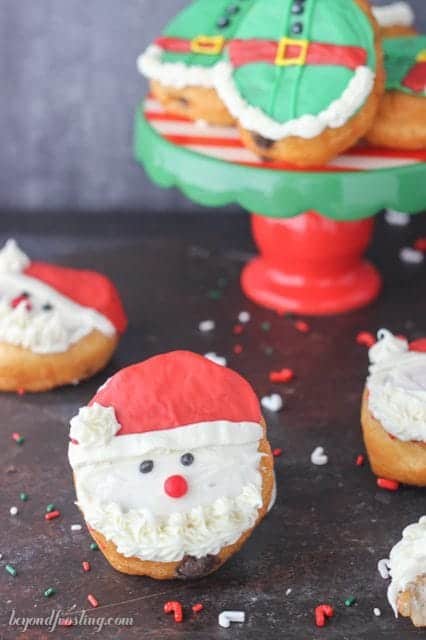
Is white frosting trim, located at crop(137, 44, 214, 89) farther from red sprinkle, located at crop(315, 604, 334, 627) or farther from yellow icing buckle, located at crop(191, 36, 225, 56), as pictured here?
red sprinkle, located at crop(315, 604, 334, 627)

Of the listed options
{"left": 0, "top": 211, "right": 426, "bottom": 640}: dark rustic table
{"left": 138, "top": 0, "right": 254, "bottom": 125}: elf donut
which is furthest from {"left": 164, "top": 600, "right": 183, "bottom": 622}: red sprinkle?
{"left": 138, "top": 0, "right": 254, "bottom": 125}: elf donut

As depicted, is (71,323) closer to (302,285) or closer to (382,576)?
(302,285)

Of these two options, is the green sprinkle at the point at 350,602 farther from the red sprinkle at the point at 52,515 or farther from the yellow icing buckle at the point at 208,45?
the yellow icing buckle at the point at 208,45

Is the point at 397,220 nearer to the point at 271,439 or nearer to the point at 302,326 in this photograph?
the point at 302,326

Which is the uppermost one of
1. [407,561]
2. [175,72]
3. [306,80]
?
[306,80]

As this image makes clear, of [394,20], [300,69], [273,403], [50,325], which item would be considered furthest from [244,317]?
[394,20]

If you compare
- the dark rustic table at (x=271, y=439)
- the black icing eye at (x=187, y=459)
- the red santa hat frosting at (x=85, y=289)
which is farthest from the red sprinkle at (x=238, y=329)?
the black icing eye at (x=187, y=459)
